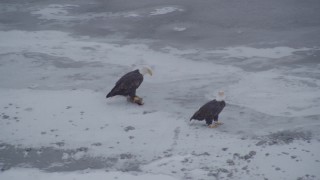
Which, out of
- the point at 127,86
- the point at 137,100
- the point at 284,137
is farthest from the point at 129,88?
the point at 284,137

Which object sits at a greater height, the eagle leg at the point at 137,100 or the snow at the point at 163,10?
the snow at the point at 163,10

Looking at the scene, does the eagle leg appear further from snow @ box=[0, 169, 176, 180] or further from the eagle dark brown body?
snow @ box=[0, 169, 176, 180]

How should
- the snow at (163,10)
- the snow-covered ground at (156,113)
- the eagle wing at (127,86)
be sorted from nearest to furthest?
1. the snow-covered ground at (156,113)
2. the eagle wing at (127,86)
3. the snow at (163,10)

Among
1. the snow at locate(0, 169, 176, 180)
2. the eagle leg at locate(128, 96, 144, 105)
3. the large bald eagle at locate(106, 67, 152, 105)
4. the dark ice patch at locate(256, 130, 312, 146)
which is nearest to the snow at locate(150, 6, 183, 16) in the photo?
the large bald eagle at locate(106, 67, 152, 105)

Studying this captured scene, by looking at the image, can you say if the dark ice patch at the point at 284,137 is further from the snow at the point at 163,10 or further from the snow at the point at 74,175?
the snow at the point at 163,10

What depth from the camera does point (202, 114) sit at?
6852 millimetres

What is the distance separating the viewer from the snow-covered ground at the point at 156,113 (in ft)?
18.7

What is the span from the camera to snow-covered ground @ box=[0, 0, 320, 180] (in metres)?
5.71

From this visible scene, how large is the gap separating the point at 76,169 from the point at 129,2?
12070mm

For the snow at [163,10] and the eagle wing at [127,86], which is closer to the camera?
the eagle wing at [127,86]

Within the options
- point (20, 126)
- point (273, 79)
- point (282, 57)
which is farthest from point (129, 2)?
point (20, 126)

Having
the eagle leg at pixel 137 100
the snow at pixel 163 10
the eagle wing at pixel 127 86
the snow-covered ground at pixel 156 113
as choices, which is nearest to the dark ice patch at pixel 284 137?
the snow-covered ground at pixel 156 113

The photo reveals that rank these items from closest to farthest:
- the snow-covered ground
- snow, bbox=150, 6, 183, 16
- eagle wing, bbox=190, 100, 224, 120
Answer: the snow-covered ground → eagle wing, bbox=190, 100, 224, 120 → snow, bbox=150, 6, 183, 16

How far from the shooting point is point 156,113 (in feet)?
24.9
